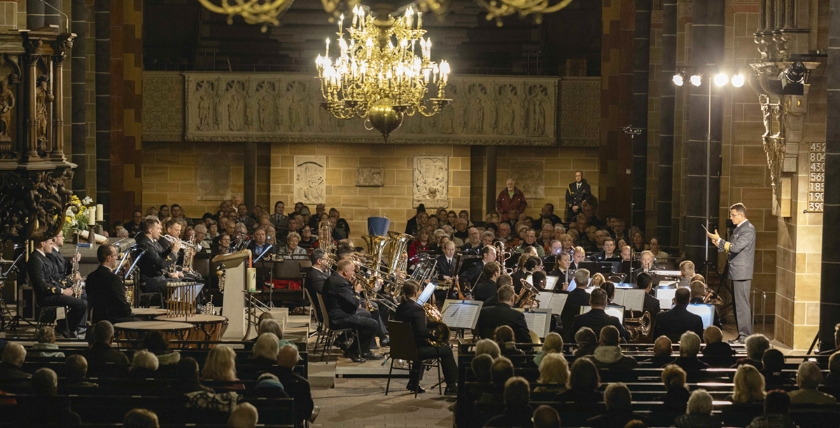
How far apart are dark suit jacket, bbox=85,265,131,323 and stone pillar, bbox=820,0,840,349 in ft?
21.5

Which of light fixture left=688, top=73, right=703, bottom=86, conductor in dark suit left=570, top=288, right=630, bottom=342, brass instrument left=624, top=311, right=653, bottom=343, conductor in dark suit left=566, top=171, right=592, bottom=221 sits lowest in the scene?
brass instrument left=624, top=311, right=653, bottom=343

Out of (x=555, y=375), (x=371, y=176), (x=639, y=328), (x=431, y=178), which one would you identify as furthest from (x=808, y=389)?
(x=371, y=176)

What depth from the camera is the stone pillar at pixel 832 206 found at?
39.0 feet

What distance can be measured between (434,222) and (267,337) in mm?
11392

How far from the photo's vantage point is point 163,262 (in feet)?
47.5

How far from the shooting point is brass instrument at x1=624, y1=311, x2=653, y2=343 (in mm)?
13055

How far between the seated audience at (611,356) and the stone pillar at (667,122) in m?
10.6

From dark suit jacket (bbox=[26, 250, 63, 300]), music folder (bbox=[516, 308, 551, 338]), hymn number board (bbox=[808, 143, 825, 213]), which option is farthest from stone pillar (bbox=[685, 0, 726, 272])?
dark suit jacket (bbox=[26, 250, 63, 300])

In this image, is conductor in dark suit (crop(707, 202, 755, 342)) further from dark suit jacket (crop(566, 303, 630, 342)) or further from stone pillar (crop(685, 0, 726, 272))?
dark suit jacket (crop(566, 303, 630, 342))

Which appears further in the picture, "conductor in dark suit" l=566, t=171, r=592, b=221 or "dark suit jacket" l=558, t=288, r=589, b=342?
"conductor in dark suit" l=566, t=171, r=592, b=221

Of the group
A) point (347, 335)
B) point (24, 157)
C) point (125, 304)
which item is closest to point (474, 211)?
point (347, 335)

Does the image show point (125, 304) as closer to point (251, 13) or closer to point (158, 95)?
point (251, 13)

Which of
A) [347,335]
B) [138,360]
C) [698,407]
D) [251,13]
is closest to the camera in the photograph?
[251,13]

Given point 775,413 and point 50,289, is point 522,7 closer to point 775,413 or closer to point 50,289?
point 775,413
